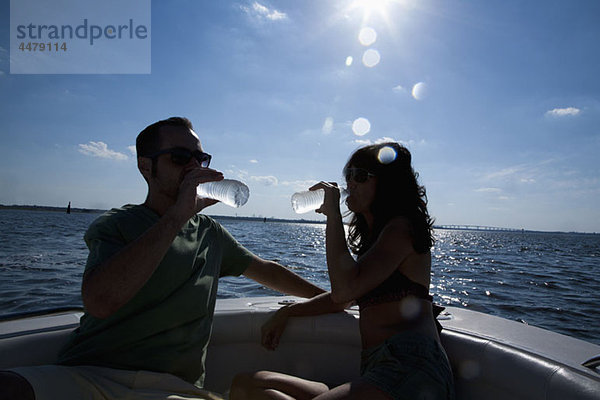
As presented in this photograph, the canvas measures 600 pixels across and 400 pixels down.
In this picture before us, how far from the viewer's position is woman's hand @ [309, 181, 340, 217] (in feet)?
5.87

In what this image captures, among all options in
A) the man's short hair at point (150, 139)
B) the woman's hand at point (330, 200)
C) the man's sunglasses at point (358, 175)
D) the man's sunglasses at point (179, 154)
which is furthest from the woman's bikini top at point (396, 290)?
the man's short hair at point (150, 139)

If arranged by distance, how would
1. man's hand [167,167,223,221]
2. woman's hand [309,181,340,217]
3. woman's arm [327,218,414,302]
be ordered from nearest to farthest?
1. man's hand [167,167,223,221]
2. woman's arm [327,218,414,302]
3. woman's hand [309,181,340,217]

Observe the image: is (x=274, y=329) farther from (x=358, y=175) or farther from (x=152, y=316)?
(x=358, y=175)

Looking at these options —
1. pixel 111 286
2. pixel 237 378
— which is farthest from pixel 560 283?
pixel 111 286

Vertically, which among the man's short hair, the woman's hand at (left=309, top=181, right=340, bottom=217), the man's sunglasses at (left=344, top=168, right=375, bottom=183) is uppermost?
the man's short hair

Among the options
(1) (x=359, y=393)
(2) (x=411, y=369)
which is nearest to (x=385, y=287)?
(2) (x=411, y=369)

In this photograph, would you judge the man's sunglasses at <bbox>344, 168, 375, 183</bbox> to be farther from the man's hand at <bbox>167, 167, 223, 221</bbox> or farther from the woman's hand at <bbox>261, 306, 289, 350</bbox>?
the woman's hand at <bbox>261, 306, 289, 350</bbox>

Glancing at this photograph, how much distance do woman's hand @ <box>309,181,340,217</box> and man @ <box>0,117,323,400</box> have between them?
57cm

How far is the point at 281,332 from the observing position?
2.17 meters

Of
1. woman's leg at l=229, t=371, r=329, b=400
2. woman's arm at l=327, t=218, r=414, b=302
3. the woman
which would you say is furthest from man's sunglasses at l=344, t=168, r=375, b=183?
woman's leg at l=229, t=371, r=329, b=400

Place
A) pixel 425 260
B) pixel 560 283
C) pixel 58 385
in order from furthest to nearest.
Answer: pixel 560 283 < pixel 425 260 < pixel 58 385

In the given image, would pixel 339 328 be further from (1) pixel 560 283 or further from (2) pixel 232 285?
(1) pixel 560 283

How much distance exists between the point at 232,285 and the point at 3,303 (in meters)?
3.36

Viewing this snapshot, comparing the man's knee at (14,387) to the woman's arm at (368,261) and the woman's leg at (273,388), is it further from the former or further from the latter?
the woman's arm at (368,261)
